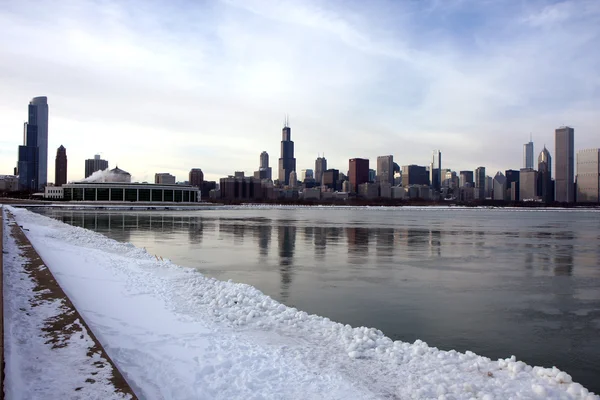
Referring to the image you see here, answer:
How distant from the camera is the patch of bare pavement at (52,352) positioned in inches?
232

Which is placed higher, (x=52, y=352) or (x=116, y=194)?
(x=116, y=194)

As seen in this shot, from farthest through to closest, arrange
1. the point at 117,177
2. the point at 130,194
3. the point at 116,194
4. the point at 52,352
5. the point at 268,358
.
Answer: the point at 117,177, the point at 130,194, the point at 116,194, the point at 268,358, the point at 52,352

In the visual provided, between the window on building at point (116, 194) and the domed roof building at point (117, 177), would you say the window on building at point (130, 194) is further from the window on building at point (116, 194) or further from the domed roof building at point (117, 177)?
the domed roof building at point (117, 177)

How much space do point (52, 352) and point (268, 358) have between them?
11.4 ft

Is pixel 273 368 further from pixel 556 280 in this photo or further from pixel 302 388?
pixel 556 280

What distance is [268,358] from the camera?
811cm

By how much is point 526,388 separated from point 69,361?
23.3 feet

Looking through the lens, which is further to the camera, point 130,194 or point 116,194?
point 130,194

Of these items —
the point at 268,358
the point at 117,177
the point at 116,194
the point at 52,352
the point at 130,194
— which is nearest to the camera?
the point at 52,352

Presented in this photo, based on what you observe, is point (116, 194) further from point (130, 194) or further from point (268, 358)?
point (268, 358)

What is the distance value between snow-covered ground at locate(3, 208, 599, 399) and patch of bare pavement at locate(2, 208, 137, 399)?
0.59 meters

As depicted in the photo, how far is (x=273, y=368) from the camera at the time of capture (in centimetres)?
760

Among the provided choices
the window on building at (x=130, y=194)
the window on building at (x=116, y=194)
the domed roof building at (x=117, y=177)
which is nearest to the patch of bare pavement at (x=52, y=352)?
the window on building at (x=116, y=194)

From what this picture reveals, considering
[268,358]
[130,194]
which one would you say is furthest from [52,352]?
[130,194]
